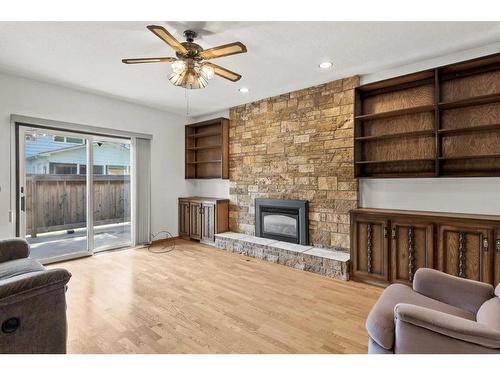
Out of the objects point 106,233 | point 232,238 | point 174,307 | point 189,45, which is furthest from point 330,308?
point 106,233

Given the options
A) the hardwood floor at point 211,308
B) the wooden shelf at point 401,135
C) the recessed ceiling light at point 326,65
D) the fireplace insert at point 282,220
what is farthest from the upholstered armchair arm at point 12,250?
the wooden shelf at point 401,135

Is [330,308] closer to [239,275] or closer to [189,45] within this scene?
[239,275]

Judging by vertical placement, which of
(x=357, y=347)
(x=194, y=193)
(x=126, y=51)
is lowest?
(x=357, y=347)

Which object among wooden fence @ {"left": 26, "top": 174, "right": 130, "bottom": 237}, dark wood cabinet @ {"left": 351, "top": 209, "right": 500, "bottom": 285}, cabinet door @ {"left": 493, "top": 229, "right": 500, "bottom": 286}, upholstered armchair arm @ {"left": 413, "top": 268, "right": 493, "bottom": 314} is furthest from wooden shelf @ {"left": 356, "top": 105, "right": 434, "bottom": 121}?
wooden fence @ {"left": 26, "top": 174, "right": 130, "bottom": 237}

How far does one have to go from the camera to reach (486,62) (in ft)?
8.52

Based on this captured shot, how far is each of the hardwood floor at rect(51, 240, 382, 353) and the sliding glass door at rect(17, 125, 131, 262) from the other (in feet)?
1.64

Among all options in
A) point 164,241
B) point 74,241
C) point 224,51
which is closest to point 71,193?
point 74,241

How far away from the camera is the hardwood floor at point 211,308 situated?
196 cm

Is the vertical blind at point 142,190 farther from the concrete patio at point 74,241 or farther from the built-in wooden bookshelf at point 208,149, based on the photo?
the built-in wooden bookshelf at point 208,149

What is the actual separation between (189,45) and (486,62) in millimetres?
2867

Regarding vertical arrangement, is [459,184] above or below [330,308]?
above

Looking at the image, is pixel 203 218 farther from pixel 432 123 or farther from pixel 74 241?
pixel 432 123

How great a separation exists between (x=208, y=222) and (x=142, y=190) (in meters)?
1.34

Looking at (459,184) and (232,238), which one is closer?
(459,184)
